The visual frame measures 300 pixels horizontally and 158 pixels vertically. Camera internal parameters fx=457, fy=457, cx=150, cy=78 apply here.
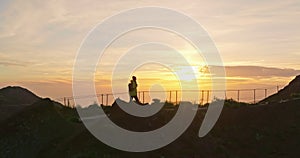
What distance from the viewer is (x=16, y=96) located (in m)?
52.4

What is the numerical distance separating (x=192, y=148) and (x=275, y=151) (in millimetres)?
5159

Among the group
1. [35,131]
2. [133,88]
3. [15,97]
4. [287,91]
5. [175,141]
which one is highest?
[133,88]

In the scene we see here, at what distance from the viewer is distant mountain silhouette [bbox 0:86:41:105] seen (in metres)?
49.4

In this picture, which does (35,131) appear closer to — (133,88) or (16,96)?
(133,88)

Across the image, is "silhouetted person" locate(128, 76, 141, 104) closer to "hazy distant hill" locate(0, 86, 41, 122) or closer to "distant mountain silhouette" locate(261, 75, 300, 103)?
"hazy distant hill" locate(0, 86, 41, 122)

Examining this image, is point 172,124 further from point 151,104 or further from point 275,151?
point 275,151

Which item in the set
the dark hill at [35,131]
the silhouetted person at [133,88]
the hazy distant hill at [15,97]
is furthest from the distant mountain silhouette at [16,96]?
the silhouetted person at [133,88]

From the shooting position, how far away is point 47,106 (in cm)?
3444

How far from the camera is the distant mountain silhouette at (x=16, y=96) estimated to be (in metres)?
49.4

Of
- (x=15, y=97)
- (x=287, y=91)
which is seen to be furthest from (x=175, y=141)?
(x=15, y=97)

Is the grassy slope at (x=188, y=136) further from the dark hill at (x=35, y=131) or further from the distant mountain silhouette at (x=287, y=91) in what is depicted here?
the distant mountain silhouette at (x=287, y=91)

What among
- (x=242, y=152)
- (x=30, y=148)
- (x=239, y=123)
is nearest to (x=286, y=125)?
(x=239, y=123)

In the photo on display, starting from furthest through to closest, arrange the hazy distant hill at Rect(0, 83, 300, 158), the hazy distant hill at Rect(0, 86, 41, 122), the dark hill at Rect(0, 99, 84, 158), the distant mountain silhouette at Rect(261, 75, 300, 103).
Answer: the distant mountain silhouette at Rect(261, 75, 300, 103) < the hazy distant hill at Rect(0, 86, 41, 122) < the dark hill at Rect(0, 99, 84, 158) < the hazy distant hill at Rect(0, 83, 300, 158)

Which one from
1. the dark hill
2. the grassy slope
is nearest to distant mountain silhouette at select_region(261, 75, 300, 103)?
the grassy slope
